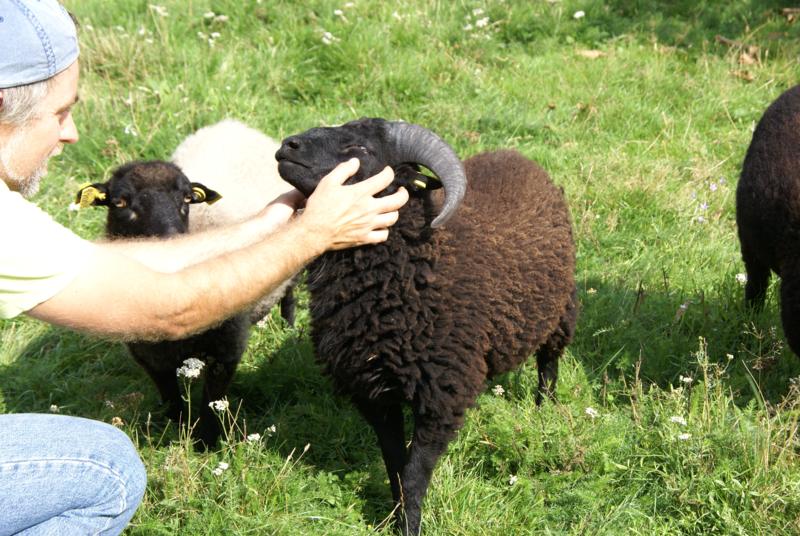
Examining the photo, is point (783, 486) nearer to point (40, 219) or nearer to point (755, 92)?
point (40, 219)

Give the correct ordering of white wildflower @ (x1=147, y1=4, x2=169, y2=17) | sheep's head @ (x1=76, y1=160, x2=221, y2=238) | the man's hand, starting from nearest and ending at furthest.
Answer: the man's hand
sheep's head @ (x1=76, y1=160, x2=221, y2=238)
white wildflower @ (x1=147, y1=4, x2=169, y2=17)

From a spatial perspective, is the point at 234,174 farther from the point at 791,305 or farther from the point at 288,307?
the point at 791,305

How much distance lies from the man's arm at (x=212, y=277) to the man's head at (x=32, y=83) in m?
0.37

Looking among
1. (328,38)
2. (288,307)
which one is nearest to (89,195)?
(288,307)

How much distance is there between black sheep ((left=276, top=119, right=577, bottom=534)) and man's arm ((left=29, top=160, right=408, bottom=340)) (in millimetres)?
194

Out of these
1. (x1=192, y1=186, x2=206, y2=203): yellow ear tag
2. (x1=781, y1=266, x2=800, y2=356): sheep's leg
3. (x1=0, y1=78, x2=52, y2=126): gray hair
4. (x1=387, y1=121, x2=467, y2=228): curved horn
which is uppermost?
(x1=0, y1=78, x2=52, y2=126): gray hair

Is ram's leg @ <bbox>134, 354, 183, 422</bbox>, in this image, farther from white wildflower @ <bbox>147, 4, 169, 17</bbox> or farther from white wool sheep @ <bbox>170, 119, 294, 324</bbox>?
white wildflower @ <bbox>147, 4, 169, 17</bbox>

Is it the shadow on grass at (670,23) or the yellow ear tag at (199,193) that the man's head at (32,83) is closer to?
the yellow ear tag at (199,193)

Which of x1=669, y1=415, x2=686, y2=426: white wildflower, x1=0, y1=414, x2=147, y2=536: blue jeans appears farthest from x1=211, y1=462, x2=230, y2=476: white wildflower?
x1=669, y1=415, x2=686, y2=426: white wildflower

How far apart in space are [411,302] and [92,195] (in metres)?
2.13

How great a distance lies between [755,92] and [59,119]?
6.83 meters

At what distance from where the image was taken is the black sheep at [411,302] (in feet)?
11.9

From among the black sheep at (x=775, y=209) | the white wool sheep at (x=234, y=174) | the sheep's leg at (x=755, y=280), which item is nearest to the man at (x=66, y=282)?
the white wool sheep at (x=234, y=174)

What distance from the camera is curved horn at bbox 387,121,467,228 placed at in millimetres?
3510
